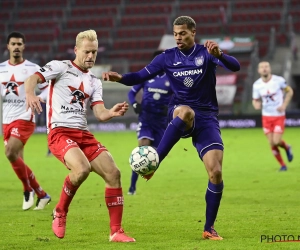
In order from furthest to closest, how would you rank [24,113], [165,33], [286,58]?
[165,33] → [286,58] → [24,113]

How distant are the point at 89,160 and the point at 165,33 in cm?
2887

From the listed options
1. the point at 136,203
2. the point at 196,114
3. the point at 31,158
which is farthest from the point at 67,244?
the point at 31,158

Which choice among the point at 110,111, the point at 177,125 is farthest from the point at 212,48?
the point at 110,111

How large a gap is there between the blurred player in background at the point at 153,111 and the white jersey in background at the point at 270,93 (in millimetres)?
4492

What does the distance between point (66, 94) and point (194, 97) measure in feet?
4.58

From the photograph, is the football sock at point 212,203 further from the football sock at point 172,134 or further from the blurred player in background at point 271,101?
the blurred player in background at point 271,101

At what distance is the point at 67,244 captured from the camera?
7445mm

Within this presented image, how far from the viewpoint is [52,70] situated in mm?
7781

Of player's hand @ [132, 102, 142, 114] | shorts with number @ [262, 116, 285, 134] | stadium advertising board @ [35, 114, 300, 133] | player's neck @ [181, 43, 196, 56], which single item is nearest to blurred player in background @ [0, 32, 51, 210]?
player's hand @ [132, 102, 142, 114]

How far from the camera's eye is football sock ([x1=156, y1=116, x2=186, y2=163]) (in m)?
7.79

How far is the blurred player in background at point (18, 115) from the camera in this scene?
422 inches

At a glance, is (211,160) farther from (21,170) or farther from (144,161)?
(21,170)

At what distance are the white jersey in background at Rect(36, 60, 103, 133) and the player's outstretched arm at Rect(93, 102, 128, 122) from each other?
0.62 feet

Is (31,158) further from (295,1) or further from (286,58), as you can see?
(295,1)
